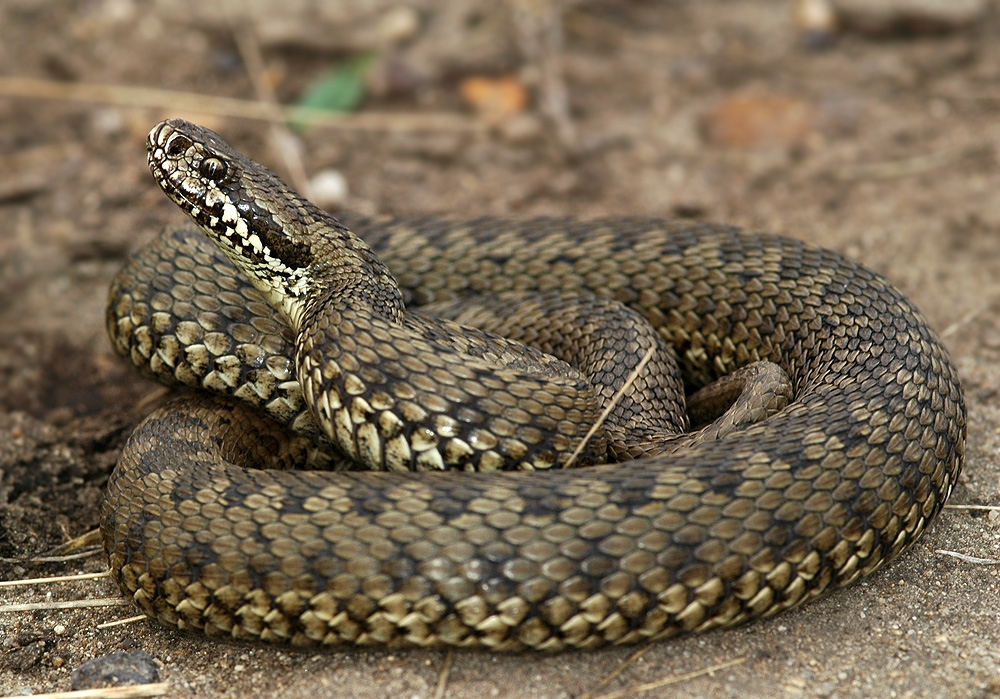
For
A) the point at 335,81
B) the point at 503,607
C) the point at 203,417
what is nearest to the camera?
the point at 503,607

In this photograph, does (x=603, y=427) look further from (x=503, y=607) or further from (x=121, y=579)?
Answer: (x=121, y=579)

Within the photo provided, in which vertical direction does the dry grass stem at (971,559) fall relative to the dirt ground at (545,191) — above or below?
below

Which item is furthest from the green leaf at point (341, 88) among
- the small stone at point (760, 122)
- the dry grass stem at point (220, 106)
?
the small stone at point (760, 122)

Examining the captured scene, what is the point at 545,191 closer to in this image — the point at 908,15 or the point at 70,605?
the point at 908,15

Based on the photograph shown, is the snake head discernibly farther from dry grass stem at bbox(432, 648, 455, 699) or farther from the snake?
dry grass stem at bbox(432, 648, 455, 699)

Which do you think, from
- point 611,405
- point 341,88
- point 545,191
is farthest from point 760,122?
point 611,405

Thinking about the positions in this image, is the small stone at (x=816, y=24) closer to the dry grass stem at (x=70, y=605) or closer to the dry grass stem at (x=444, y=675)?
the dry grass stem at (x=444, y=675)

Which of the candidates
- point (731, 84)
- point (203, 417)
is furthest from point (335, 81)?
point (203, 417)
